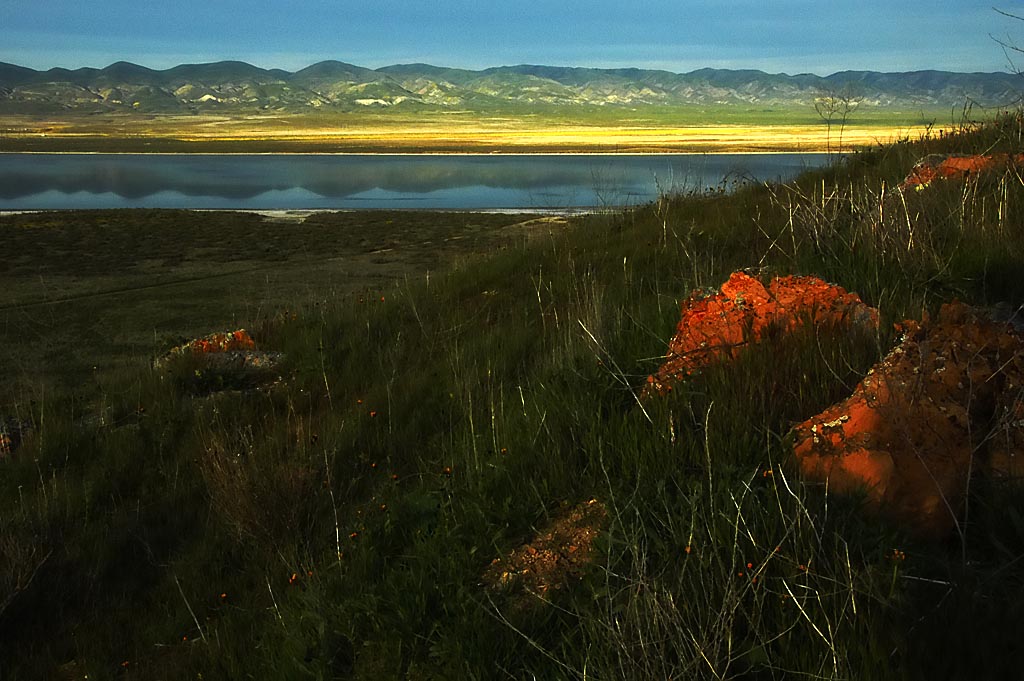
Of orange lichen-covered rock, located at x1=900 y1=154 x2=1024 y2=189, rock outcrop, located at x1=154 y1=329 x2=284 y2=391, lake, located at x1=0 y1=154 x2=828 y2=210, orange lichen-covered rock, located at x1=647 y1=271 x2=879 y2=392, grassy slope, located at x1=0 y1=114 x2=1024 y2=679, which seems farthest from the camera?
lake, located at x1=0 y1=154 x2=828 y2=210

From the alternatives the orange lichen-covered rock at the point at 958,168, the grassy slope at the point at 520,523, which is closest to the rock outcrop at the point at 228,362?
the grassy slope at the point at 520,523

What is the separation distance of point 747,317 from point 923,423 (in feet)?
3.18

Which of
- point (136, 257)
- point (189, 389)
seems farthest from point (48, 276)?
point (189, 389)

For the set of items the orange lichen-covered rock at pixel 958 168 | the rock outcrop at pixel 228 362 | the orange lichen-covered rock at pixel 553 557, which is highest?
the orange lichen-covered rock at pixel 958 168

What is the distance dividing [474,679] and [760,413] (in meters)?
1.52

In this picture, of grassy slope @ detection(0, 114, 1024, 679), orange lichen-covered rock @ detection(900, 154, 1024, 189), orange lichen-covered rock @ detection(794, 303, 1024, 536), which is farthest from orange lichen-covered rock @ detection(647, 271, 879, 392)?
orange lichen-covered rock @ detection(900, 154, 1024, 189)

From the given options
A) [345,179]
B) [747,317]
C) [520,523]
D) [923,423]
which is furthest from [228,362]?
[345,179]

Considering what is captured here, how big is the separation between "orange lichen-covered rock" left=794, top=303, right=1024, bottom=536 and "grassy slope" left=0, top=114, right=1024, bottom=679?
0.12m

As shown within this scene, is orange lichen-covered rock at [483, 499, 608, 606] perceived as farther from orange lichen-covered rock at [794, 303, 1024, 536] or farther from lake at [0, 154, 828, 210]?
lake at [0, 154, 828, 210]

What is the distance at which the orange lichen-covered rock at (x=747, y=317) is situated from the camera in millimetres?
3381

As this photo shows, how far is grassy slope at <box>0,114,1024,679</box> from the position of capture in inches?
84.4

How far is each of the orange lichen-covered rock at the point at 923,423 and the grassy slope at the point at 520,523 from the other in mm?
118

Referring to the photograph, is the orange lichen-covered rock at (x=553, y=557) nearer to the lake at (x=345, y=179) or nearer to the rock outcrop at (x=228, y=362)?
the rock outcrop at (x=228, y=362)

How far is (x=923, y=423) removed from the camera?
8.74ft
